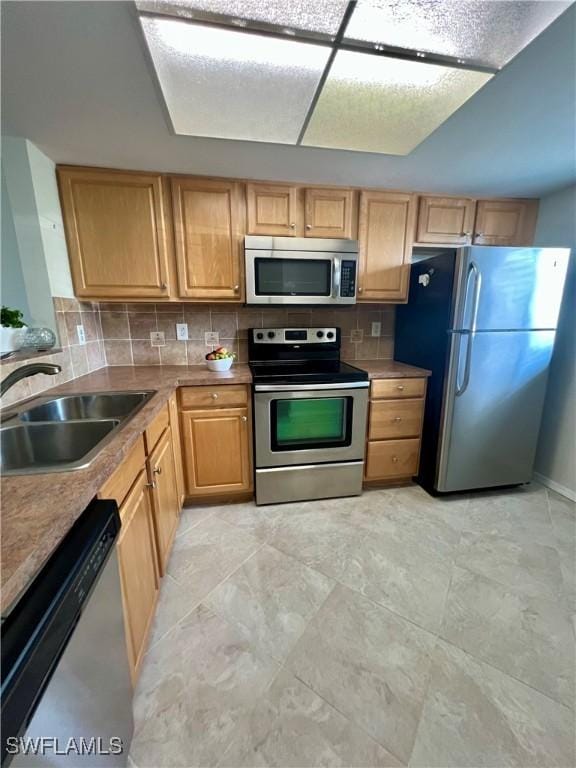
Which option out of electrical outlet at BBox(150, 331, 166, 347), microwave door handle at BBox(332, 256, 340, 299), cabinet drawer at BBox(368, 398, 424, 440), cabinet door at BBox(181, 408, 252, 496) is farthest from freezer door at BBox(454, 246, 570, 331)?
electrical outlet at BBox(150, 331, 166, 347)

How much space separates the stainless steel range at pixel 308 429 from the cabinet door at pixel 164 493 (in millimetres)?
554

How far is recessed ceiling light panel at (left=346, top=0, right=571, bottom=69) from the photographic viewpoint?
2.78ft

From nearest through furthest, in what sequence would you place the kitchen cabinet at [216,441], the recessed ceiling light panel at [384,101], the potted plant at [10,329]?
1. the recessed ceiling light panel at [384,101]
2. the potted plant at [10,329]
3. the kitchen cabinet at [216,441]

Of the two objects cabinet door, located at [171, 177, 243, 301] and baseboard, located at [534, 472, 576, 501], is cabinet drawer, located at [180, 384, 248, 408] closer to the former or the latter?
cabinet door, located at [171, 177, 243, 301]

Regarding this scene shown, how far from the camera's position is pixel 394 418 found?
2.24 metres

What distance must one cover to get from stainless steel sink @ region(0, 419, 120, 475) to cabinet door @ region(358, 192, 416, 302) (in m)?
1.88

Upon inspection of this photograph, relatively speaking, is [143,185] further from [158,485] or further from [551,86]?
[551,86]

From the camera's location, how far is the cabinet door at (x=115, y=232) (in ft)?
6.10

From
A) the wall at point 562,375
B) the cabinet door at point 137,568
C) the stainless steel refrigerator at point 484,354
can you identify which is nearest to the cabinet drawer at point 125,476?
the cabinet door at point 137,568

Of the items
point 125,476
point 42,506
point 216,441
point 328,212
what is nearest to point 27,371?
point 125,476

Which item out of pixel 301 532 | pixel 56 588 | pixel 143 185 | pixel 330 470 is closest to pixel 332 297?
pixel 330 470

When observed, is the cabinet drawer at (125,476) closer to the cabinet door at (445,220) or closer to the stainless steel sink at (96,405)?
the stainless steel sink at (96,405)

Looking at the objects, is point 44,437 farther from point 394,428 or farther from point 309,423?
point 394,428

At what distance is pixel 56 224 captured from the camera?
1.81m
